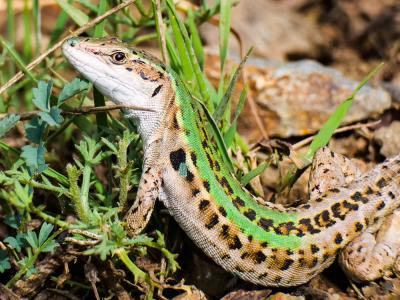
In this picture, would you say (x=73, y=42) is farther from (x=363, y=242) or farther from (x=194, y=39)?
(x=363, y=242)

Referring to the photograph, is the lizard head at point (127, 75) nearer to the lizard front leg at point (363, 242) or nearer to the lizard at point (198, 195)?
the lizard at point (198, 195)

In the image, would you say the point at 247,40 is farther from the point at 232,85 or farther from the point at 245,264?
the point at 245,264

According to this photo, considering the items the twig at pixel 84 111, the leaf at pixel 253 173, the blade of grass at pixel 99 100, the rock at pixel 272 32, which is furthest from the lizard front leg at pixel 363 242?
the rock at pixel 272 32

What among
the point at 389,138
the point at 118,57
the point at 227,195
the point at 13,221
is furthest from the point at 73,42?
the point at 389,138

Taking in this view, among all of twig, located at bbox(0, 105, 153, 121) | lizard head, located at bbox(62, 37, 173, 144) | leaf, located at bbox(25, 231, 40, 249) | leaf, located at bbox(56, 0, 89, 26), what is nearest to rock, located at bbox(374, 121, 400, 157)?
lizard head, located at bbox(62, 37, 173, 144)

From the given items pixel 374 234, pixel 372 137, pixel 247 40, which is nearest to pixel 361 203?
pixel 374 234
